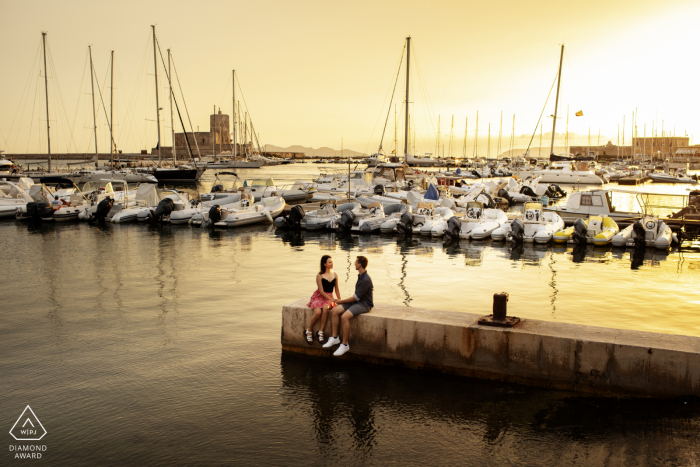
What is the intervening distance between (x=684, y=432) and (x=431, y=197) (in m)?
34.1

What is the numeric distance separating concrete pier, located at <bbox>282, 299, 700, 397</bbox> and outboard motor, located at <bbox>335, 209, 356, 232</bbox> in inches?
857

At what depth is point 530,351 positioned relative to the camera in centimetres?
842

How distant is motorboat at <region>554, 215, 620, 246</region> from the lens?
26.4 meters

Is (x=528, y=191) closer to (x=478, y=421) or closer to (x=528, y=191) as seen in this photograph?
(x=528, y=191)

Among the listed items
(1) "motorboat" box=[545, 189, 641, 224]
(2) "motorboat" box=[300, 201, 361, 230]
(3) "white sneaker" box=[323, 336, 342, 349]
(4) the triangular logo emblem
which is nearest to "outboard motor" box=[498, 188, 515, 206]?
(1) "motorboat" box=[545, 189, 641, 224]

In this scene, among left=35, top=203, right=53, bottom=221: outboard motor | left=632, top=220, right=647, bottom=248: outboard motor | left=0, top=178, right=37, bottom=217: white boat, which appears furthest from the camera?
left=0, top=178, right=37, bottom=217: white boat

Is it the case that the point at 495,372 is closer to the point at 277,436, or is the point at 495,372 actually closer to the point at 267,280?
the point at 277,436

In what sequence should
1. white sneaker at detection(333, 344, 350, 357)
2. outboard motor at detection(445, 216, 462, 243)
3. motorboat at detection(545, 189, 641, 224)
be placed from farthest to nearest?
motorboat at detection(545, 189, 641, 224)
outboard motor at detection(445, 216, 462, 243)
white sneaker at detection(333, 344, 350, 357)

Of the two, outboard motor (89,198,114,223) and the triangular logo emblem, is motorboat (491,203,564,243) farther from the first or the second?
outboard motor (89,198,114,223)

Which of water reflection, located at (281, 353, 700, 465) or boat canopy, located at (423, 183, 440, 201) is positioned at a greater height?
boat canopy, located at (423, 183, 440, 201)

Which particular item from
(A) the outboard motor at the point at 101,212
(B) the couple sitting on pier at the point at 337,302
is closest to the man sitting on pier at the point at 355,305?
(B) the couple sitting on pier at the point at 337,302

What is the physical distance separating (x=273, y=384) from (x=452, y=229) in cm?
2118

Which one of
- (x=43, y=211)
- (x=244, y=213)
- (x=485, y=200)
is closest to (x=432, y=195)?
(x=485, y=200)

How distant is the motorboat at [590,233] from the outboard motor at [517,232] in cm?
176
